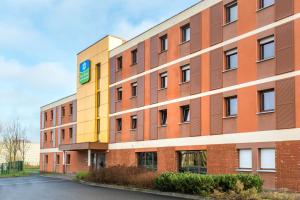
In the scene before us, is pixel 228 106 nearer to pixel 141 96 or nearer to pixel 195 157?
pixel 195 157

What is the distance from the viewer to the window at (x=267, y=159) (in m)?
23.1

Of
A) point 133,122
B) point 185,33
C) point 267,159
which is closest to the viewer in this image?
point 267,159

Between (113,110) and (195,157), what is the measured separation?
518 inches

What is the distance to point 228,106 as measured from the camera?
88.2 ft

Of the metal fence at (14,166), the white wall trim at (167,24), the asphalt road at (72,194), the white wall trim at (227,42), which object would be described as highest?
the white wall trim at (167,24)

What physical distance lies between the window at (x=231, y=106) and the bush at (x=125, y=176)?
237 inches

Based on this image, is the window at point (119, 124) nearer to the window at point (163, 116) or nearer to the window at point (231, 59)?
the window at point (163, 116)

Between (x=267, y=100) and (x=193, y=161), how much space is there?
7522 mm

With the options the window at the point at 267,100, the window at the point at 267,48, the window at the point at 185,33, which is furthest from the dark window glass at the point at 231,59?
the window at the point at 185,33

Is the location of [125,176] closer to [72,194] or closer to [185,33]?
[72,194]

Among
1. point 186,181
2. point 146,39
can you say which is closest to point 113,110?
point 146,39

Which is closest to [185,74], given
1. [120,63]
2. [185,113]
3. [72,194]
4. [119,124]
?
[185,113]

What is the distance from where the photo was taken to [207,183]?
63.8 feet

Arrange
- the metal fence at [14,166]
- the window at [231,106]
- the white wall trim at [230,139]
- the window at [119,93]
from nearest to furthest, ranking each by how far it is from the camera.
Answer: the white wall trim at [230,139] < the window at [231,106] < the window at [119,93] < the metal fence at [14,166]
